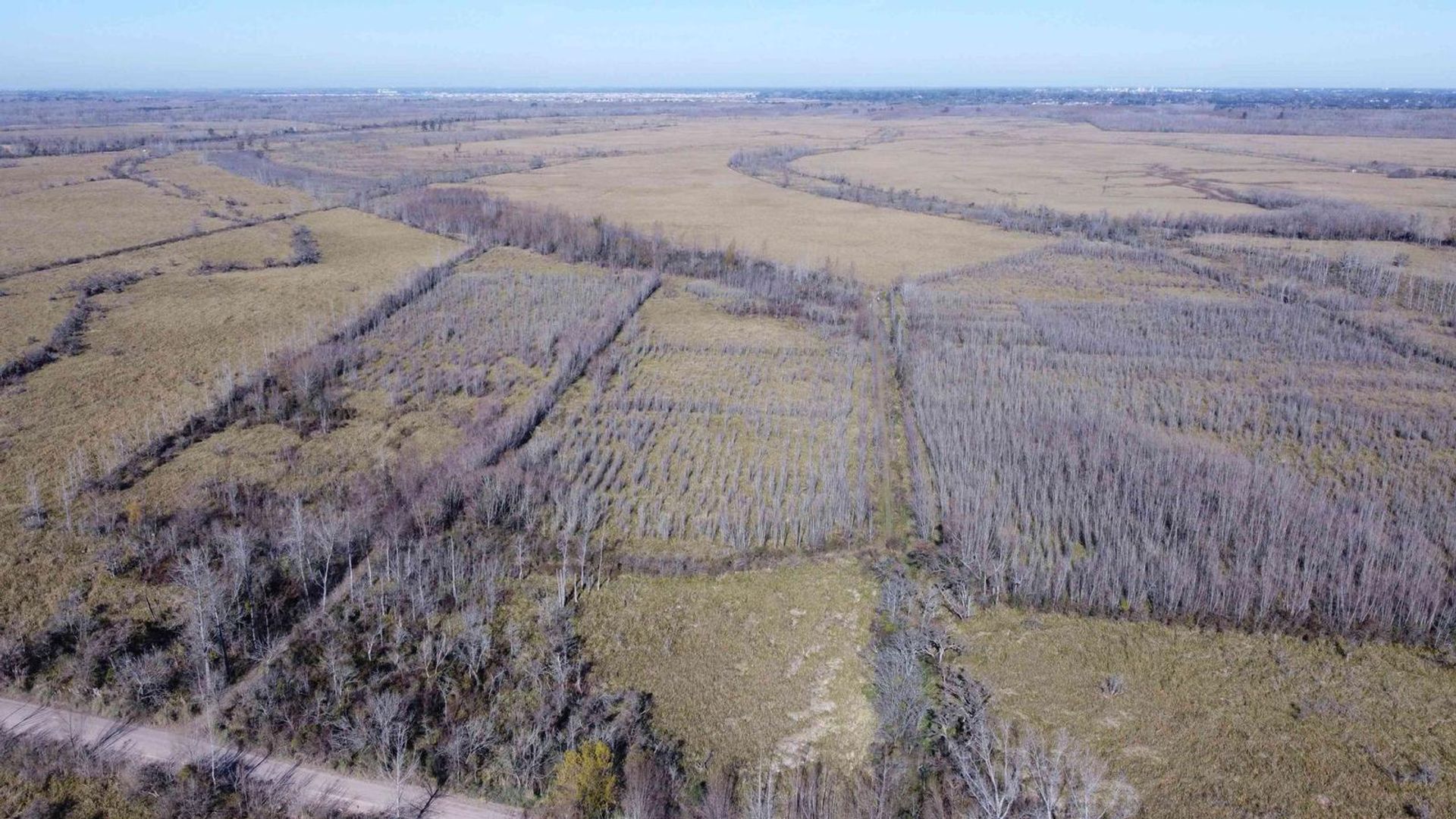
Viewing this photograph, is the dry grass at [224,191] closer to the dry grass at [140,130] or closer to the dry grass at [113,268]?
the dry grass at [113,268]

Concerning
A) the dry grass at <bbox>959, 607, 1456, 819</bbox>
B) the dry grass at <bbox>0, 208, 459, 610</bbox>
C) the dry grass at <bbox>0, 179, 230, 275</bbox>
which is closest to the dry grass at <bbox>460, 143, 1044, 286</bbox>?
the dry grass at <bbox>0, 208, 459, 610</bbox>

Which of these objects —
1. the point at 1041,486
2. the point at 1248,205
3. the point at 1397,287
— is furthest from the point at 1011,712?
the point at 1248,205

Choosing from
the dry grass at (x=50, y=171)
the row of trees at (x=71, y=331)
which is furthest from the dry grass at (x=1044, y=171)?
the dry grass at (x=50, y=171)

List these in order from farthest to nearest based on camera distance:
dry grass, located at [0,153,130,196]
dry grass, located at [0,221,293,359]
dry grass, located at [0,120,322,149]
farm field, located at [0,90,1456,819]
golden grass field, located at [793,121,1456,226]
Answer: dry grass, located at [0,120,322,149]
golden grass field, located at [793,121,1456,226]
dry grass, located at [0,153,130,196]
dry grass, located at [0,221,293,359]
farm field, located at [0,90,1456,819]

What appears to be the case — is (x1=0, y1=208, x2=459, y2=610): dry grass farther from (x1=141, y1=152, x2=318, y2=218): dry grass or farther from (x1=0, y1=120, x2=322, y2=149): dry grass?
(x1=0, y1=120, x2=322, y2=149): dry grass

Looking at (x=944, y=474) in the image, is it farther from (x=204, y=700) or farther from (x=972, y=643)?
(x=204, y=700)
